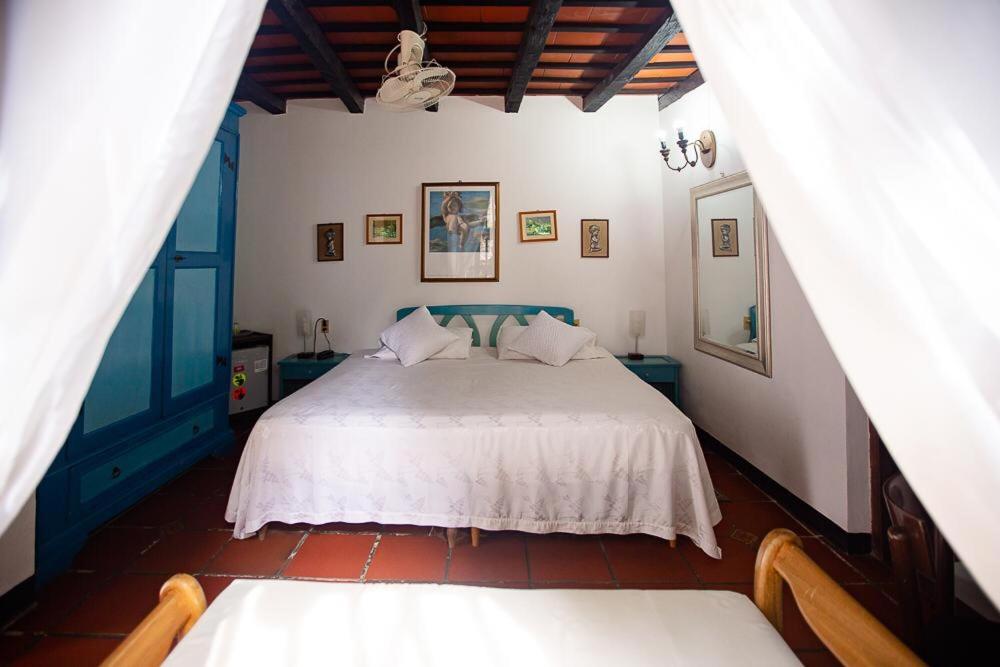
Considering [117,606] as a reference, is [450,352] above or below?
above

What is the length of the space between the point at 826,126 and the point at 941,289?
0.91 feet

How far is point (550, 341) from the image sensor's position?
3637mm

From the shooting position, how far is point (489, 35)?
127 inches

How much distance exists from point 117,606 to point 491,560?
1.66 meters

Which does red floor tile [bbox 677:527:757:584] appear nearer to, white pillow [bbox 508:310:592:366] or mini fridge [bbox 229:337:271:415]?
white pillow [bbox 508:310:592:366]

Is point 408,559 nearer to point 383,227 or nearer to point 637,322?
point 637,322

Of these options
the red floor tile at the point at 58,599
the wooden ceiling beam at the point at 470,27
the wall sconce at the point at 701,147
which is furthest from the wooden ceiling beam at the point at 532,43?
the red floor tile at the point at 58,599

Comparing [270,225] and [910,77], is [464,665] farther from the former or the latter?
[270,225]

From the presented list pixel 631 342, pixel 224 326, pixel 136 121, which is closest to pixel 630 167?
pixel 631 342

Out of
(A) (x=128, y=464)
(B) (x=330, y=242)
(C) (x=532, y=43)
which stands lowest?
(A) (x=128, y=464)

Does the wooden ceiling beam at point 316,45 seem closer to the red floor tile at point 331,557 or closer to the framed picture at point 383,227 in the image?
the framed picture at point 383,227

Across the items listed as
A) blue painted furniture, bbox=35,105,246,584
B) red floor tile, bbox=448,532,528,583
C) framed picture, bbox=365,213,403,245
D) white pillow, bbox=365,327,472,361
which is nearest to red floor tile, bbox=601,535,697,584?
red floor tile, bbox=448,532,528,583

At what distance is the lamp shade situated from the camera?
4.15 meters

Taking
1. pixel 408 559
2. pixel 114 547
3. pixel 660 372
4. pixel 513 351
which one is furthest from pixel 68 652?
pixel 660 372
